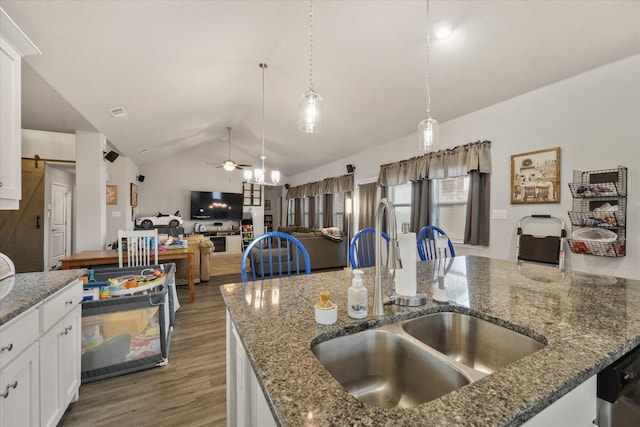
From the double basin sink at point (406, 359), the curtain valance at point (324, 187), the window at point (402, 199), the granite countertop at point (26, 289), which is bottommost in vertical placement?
the double basin sink at point (406, 359)

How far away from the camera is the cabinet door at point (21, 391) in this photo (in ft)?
3.46

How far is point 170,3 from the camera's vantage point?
1.94 m

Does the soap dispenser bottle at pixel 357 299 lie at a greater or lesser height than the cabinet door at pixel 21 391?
greater

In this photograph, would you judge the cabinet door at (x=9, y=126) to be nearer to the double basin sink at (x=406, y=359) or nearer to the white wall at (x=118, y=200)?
the double basin sink at (x=406, y=359)

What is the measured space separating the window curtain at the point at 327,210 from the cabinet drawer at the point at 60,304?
5.41 meters

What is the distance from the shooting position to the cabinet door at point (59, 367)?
1.33 m

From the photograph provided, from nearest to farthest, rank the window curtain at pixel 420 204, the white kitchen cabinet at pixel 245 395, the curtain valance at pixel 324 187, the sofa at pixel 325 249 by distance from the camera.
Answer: the white kitchen cabinet at pixel 245 395, the window curtain at pixel 420 204, the sofa at pixel 325 249, the curtain valance at pixel 324 187

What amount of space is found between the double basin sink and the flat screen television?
775 centimetres

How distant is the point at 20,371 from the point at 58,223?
588 centimetres

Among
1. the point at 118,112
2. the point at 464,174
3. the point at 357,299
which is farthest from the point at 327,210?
the point at 357,299

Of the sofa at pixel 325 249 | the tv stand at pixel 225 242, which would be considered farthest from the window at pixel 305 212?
the sofa at pixel 325 249

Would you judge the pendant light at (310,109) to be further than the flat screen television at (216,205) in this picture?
No

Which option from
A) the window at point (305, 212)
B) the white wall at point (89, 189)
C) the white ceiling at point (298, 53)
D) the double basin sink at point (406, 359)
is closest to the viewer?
the double basin sink at point (406, 359)

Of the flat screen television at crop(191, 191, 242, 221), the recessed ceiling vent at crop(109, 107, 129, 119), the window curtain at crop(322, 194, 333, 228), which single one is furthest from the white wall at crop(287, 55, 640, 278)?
the flat screen television at crop(191, 191, 242, 221)
